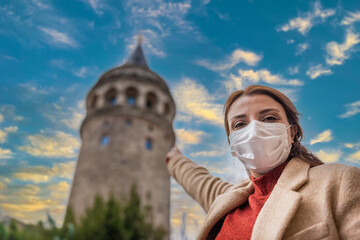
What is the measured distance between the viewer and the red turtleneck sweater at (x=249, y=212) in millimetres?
2068

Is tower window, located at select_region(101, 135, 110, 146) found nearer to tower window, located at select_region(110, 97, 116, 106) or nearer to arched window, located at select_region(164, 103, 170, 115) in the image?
tower window, located at select_region(110, 97, 116, 106)

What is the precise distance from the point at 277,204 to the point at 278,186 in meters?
0.16

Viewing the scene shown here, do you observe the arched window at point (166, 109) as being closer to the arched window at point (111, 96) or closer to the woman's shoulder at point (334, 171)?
the arched window at point (111, 96)

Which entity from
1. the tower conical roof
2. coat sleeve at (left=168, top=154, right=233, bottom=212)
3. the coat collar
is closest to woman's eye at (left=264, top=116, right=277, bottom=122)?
the coat collar

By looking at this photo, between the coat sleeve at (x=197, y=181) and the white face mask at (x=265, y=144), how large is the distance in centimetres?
129

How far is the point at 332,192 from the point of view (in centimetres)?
181

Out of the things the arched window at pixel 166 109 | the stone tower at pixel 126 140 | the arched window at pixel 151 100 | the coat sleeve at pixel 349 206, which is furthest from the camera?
the arched window at pixel 166 109

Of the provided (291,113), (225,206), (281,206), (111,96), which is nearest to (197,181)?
(225,206)

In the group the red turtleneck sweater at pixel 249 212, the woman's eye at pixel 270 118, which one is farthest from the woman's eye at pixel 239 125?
the red turtleneck sweater at pixel 249 212

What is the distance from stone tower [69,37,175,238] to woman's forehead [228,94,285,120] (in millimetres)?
12941

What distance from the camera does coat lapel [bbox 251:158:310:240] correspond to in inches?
68.6

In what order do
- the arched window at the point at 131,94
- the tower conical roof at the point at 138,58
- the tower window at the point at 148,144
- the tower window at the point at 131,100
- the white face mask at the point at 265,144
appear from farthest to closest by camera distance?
the tower conical roof at the point at 138,58 → the arched window at the point at 131,94 → the tower window at the point at 131,100 → the tower window at the point at 148,144 → the white face mask at the point at 265,144

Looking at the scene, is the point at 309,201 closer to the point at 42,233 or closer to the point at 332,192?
the point at 332,192

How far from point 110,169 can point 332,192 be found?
1446cm
